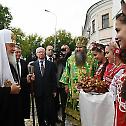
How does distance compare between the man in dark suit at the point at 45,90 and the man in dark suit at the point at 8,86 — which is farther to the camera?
the man in dark suit at the point at 45,90

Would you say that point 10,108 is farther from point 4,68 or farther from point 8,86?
point 4,68

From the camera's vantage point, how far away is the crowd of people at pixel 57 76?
12.2ft

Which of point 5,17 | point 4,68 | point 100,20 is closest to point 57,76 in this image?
point 4,68

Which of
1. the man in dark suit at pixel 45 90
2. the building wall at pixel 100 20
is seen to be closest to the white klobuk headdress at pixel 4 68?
the man in dark suit at pixel 45 90

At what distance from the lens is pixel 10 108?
4715mm

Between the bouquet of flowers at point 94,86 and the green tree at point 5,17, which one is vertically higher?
the green tree at point 5,17

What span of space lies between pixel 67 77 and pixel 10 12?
59031mm

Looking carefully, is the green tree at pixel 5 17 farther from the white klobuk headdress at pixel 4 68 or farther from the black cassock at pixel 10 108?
the white klobuk headdress at pixel 4 68

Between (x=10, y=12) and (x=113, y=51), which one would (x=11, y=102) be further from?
(x=10, y=12)

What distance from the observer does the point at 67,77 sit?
7.50m

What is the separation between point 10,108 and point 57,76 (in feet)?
16.1

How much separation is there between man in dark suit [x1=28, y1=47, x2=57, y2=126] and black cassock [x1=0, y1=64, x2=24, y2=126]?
11.2ft

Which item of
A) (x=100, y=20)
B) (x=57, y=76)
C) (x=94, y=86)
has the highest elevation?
(x=100, y=20)

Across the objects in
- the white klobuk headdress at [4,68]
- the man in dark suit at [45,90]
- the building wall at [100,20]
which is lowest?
the man in dark suit at [45,90]
